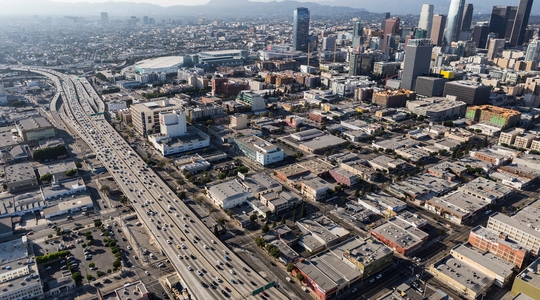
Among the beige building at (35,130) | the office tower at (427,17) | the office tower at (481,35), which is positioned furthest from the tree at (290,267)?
the office tower at (427,17)

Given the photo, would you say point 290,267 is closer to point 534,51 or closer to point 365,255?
point 365,255

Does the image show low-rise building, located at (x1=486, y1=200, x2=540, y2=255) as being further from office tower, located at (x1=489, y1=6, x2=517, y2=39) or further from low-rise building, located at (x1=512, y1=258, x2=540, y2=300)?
office tower, located at (x1=489, y1=6, x2=517, y2=39)

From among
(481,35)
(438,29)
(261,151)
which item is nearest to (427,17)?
(438,29)

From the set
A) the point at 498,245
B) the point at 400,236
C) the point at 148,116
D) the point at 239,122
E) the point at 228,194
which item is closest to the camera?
the point at 498,245

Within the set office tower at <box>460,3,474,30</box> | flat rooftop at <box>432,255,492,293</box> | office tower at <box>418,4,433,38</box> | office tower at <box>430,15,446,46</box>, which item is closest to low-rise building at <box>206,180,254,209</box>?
flat rooftop at <box>432,255,492,293</box>

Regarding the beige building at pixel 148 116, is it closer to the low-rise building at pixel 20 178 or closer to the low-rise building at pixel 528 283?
the low-rise building at pixel 20 178
